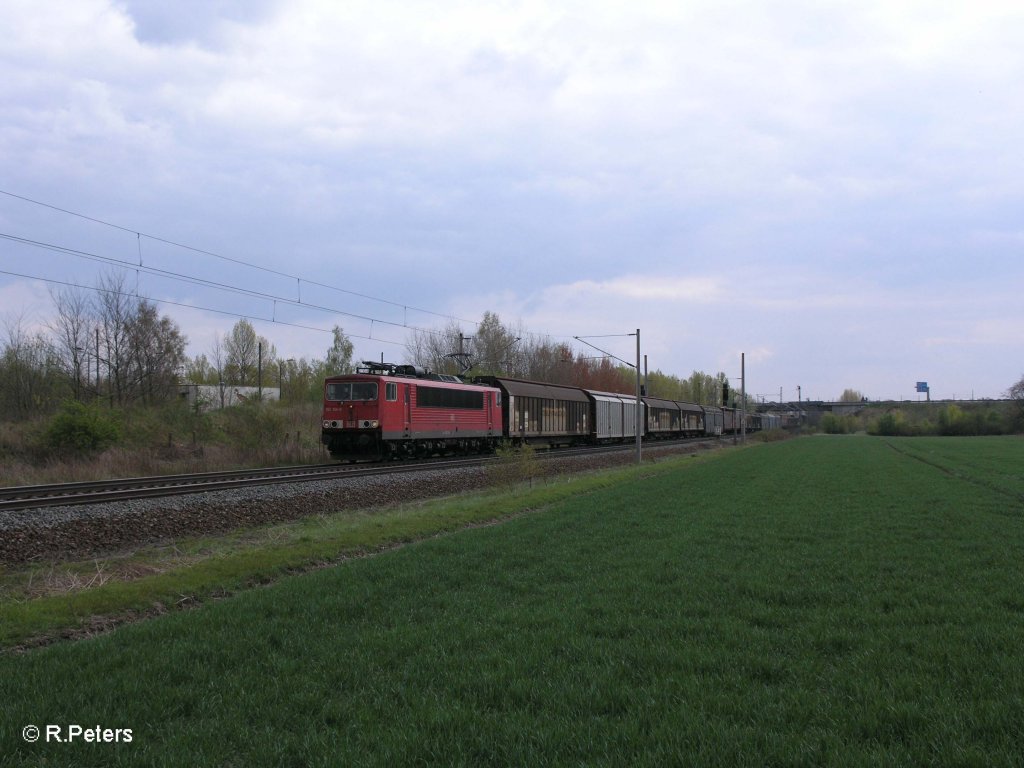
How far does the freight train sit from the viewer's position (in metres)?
28.2

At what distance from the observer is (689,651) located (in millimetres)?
5797

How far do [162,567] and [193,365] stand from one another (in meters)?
83.1

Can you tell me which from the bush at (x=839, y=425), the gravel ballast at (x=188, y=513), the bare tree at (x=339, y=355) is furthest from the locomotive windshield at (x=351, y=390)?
the bush at (x=839, y=425)

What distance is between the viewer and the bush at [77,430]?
27.4m

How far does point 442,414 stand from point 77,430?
566 inches

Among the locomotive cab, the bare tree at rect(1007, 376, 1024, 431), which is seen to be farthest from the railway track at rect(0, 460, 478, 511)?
the bare tree at rect(1007, 376, 1024, 431)

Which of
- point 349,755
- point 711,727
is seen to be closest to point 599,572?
point 711,727

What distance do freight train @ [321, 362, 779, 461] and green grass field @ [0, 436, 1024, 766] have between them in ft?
59.5

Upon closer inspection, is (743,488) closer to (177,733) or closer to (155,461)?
(177,733)

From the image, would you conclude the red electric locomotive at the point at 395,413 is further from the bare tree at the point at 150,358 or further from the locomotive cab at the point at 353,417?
the bare tree at the point at 150,358

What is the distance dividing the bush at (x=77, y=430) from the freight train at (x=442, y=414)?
8.57 m

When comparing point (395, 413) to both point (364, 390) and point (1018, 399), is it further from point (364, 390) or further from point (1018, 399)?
point (1018, 399)

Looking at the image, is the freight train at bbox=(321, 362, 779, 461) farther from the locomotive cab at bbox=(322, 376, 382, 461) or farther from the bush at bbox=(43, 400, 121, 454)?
the bush at bbox=(43, 400, 121, 454)

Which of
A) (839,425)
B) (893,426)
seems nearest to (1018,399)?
(893,426)
